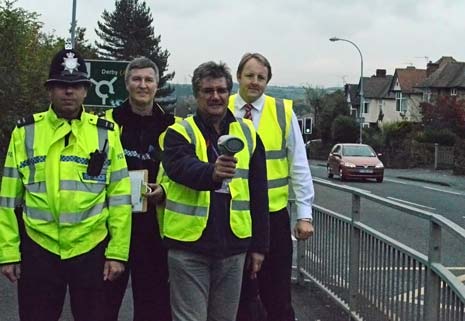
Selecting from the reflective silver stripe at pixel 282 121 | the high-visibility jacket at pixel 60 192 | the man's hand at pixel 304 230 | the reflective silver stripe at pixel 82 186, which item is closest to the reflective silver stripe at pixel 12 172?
the high-visibility jacket at pixel 60 192

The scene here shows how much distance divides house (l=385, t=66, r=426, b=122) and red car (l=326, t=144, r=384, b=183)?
178 ft

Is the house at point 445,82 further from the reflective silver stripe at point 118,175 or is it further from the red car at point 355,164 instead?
the reflective silver stripe at point 118,175

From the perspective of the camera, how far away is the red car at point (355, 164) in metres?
36.4

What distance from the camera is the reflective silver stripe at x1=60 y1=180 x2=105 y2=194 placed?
421cm

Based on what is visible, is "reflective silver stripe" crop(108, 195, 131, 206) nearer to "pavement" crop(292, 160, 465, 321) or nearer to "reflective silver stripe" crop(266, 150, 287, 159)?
"reflective silver stripe" crop(266, 150, 287, 159)

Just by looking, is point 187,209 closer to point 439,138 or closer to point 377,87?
point 439,138

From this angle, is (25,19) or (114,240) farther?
(25,19)

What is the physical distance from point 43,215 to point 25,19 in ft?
55.6

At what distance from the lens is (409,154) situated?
5834cm

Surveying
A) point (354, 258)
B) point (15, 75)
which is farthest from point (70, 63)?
point (15, 75)

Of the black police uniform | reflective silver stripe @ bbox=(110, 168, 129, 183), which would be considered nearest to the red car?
the black police uniform

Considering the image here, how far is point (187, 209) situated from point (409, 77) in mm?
97860

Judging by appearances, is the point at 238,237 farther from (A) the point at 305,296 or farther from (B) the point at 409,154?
(B) the point at 409,154

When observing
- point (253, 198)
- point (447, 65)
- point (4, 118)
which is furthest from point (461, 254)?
point (447, 65)
